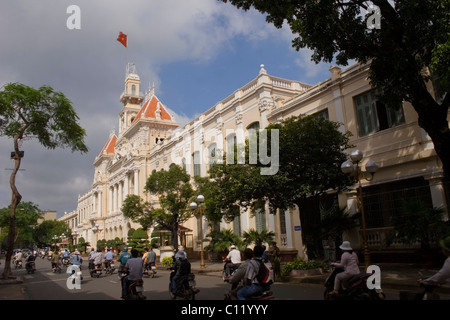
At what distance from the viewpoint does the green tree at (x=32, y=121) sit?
638 inches

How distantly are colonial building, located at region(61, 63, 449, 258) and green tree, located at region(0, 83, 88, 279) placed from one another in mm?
8474

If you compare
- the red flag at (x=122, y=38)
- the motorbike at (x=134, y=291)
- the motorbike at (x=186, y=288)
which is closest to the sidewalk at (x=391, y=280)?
the motorbike at (x=134, y=291)

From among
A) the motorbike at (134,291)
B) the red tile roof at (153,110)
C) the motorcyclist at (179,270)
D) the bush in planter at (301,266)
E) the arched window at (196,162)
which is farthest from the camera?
the red tile roof at (153,110)

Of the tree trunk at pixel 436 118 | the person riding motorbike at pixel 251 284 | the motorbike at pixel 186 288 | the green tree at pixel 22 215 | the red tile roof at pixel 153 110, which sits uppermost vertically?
the red tile roof at pixel 153 110

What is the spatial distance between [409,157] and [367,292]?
991 cm

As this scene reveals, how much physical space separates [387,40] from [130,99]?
52.6 m

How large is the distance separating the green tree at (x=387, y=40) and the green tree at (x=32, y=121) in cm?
1057

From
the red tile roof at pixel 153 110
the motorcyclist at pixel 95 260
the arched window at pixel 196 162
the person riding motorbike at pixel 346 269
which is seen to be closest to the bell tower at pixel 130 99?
the red tile roof at pixel 153 110

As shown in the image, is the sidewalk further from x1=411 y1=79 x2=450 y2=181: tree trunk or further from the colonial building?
x1=411 y1=79 x2=450 y2=181: tree trunk

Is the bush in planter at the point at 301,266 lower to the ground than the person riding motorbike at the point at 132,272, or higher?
lower

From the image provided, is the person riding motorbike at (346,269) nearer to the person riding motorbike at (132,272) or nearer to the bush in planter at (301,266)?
the person riding motorbike at (132,272)

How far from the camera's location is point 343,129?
Result: 60.0 ft

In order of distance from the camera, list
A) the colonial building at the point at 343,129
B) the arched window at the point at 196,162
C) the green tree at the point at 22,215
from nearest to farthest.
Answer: the colonial building at the point at 343,129, the arched window at the point at 196,162, the green tree at the point at 22,215

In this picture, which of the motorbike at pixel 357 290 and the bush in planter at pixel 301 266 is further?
the bush in planter at pixel 301 266
